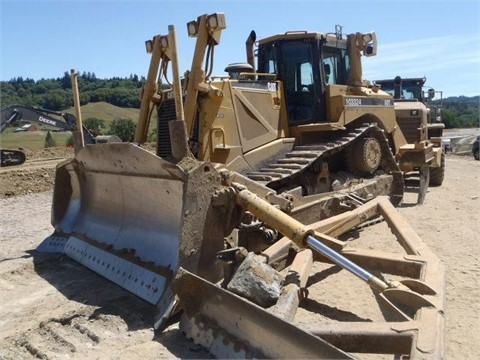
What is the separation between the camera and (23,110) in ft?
45.9

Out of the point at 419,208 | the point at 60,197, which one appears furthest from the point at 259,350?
the point at 419,208

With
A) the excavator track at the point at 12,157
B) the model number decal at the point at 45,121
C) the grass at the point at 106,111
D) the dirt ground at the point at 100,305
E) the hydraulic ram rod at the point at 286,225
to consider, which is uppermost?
the grass at the point at 106,111

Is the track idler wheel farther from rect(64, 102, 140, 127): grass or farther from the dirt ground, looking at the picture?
rect(64, 102, 140, 127): grass

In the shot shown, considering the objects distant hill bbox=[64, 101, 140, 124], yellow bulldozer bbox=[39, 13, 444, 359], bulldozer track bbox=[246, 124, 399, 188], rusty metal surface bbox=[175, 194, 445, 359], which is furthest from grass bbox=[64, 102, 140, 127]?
rusty metal surface bbox=[175, 194, 445, 359]

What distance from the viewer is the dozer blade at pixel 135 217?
3.95 metres

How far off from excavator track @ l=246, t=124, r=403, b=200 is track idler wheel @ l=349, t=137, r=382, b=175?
0.40 ft

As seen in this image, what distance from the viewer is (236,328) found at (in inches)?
123

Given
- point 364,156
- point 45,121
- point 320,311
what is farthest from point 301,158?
point 45,121

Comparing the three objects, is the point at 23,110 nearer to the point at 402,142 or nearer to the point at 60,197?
the point at 60,197

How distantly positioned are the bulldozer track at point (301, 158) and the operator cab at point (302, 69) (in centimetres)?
51

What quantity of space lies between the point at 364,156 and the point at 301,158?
1556 millimetres

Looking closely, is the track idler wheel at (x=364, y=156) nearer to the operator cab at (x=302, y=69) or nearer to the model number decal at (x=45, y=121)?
the operator cab at (x=302, y=69)

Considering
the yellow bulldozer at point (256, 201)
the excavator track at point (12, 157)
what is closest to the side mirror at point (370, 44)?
the yellow bulldozer at point (256, 201)

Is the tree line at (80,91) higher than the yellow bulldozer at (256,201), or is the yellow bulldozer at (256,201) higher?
the tree line at (80,91)
